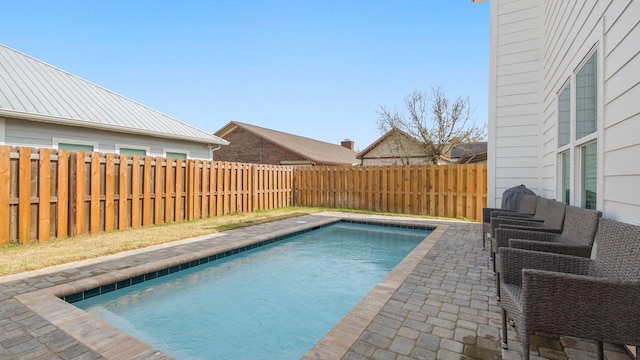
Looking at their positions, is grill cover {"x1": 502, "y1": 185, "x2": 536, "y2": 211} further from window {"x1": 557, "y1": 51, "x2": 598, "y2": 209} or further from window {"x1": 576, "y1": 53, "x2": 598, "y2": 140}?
window {"x1": 576, "y1": 53, "x2": 598, "y2": 140}

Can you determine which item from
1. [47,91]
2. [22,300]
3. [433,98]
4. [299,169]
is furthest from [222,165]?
[433,98]

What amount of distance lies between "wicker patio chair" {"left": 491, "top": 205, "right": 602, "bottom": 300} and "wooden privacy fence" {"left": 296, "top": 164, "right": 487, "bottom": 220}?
6.84 m

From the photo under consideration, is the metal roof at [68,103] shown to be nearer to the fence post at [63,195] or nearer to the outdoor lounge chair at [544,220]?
the fence post at [63,195]

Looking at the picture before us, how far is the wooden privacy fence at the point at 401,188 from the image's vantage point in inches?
375

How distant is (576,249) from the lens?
2.32 metres

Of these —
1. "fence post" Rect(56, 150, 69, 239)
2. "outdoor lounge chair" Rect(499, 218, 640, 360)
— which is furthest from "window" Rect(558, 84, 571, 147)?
"fence post" Rect(56, 150, 69, 239)

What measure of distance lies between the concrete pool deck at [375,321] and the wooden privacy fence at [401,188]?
18.0ft

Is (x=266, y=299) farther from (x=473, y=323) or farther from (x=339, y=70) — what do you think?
(x=339, y=70)

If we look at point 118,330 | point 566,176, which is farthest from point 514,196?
point 118,330

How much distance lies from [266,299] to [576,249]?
340 cm

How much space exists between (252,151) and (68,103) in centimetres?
1337

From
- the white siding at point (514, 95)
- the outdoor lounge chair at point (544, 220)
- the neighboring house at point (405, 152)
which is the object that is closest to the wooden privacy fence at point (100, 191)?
the outdoor lounge chair at point (544, 220)

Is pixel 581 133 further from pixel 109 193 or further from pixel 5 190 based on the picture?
pixel 5 190

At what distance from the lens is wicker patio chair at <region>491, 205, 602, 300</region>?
7.66 ft
